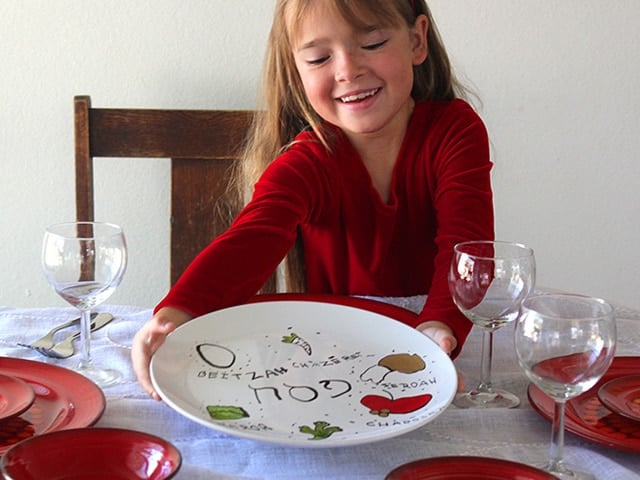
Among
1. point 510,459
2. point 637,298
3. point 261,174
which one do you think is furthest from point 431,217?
point 637,298

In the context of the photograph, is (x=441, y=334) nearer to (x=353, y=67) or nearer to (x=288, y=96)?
(x=353, y=67)

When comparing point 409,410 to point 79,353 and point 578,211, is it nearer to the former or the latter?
point 79,353

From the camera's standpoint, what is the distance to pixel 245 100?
5.61ft

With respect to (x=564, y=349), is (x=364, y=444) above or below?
below

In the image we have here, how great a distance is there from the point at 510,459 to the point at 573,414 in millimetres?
85

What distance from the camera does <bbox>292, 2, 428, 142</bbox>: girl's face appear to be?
121 cm

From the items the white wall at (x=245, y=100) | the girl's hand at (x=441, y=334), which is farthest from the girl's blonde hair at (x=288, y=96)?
the girl's hand at (x=441, y=334)

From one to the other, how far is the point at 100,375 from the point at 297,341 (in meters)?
0.19

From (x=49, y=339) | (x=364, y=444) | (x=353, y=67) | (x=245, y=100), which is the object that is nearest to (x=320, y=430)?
(x=364, y=444)

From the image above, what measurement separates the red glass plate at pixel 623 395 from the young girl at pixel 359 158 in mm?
293

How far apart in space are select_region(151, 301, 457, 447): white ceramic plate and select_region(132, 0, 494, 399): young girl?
0.61 feet

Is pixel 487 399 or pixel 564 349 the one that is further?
pixel 487 399

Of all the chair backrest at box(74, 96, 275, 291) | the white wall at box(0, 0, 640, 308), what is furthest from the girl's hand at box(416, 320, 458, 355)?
the white wall at box(0, 0, 640, 308)

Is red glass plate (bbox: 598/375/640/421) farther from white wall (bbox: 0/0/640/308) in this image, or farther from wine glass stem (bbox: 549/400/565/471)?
white wall (bbox: 0/0/640/308)
